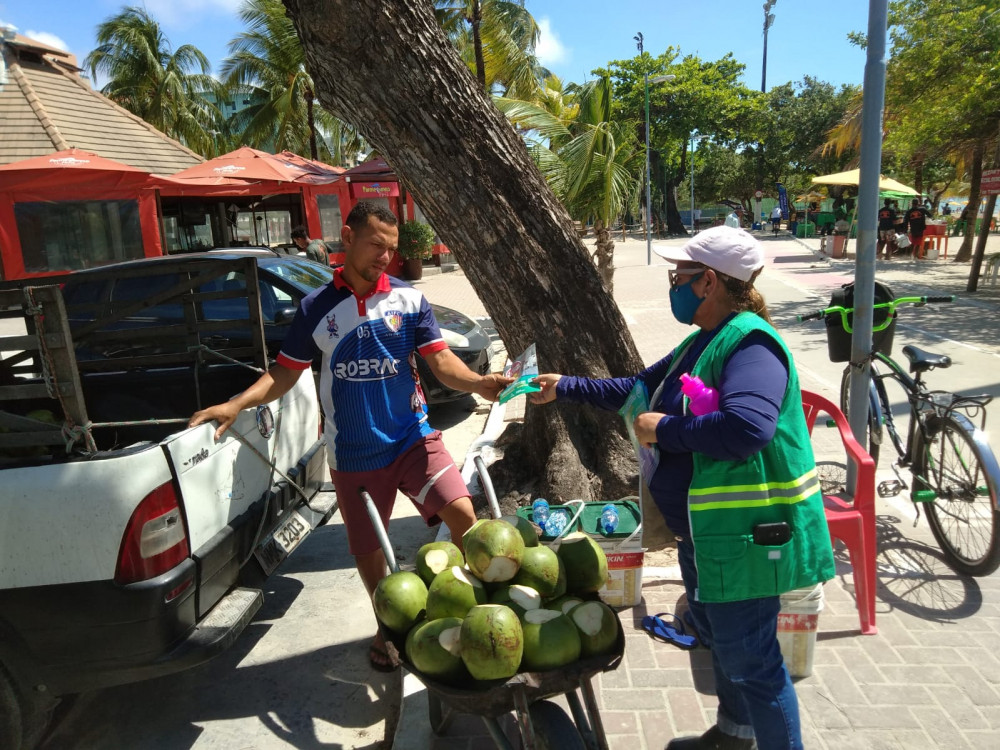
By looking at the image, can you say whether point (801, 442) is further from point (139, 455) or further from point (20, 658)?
point (20, 658)

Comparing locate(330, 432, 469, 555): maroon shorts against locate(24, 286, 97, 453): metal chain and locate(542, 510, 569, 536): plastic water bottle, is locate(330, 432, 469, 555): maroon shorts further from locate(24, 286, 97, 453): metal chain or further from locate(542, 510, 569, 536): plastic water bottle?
locate(24, 286, 97, 453): metal chain

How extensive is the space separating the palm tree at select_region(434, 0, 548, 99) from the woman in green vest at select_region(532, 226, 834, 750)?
45.8ft

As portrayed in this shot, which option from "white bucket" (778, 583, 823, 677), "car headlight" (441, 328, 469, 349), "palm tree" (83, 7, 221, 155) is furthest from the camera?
"palm tree" (83, 7, 221, 155)

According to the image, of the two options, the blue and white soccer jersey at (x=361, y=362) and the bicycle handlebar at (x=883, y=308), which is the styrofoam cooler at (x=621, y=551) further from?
the bicycle handlebar at (x=883, y=308)

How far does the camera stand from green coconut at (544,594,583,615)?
2074mm

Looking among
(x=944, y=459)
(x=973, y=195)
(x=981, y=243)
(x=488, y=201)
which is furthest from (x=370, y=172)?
(x=944, y=459)

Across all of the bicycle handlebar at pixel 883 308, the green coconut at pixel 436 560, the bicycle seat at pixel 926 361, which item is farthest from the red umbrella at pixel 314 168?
the green coconut at pixel 436 560

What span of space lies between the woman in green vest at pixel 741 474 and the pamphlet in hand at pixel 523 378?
0.52 m

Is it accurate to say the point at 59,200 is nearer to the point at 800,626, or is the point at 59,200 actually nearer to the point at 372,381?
the point at 372,381

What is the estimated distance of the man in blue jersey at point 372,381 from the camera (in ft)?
9.66

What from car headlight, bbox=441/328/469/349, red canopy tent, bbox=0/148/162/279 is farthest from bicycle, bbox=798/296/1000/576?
red canopy tent, bbox=0/148/162/279

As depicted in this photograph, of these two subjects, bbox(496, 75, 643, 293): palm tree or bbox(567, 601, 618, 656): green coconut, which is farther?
bbox(496, 75, 643, 293): palm tree

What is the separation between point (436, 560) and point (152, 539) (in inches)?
43.7

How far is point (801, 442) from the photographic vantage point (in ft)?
6.62
